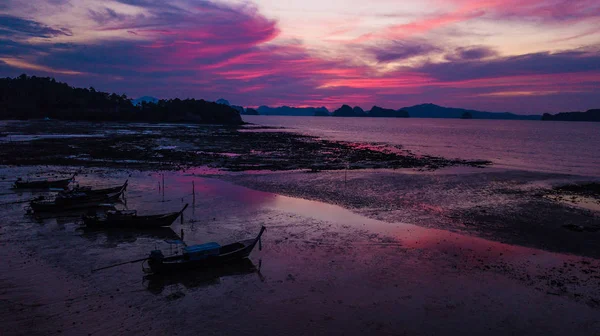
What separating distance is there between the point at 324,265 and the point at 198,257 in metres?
5.35

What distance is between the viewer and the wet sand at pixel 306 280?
487 inches

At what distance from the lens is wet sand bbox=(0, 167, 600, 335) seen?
1236cm

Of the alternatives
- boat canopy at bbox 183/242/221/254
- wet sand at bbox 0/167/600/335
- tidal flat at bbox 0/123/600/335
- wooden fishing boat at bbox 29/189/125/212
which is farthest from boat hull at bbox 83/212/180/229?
boat canopy at bbox 183/242/221/254

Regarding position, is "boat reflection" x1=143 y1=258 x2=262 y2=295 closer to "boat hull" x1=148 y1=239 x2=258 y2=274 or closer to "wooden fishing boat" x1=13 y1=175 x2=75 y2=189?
"boat hull" x1=148 y1=239 x2=258 y2=274

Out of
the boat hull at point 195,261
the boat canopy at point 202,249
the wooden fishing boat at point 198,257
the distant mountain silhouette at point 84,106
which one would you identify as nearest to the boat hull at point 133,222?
the wooden fishing boat at point 198,257

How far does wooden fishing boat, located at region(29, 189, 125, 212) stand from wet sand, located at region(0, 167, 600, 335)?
3.55 ft

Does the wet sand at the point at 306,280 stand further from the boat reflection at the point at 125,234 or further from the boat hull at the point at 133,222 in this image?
the boat hull at the point at 133,222

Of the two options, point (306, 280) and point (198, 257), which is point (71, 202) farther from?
point (306, 280)

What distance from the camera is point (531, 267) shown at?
17.3 meters

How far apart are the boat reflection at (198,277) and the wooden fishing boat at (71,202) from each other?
39.8ft

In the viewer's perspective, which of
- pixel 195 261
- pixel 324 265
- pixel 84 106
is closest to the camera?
pixel 195 261

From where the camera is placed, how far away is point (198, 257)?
52.6ft

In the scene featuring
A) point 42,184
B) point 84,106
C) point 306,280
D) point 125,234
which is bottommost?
point 306,280

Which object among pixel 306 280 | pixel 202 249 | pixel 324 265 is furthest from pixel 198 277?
pixel 324 265
